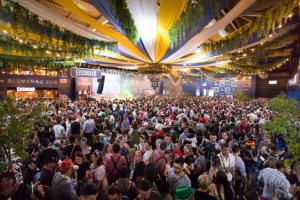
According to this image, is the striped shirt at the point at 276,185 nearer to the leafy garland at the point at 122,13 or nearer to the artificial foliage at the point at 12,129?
the artificial foliage at the point at 12,129

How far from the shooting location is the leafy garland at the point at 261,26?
5.06 metres

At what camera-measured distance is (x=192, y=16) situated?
4992 mm

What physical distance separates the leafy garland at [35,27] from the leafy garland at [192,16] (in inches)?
83.8

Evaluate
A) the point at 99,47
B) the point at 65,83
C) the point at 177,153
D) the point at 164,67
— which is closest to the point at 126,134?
the point at 99,47

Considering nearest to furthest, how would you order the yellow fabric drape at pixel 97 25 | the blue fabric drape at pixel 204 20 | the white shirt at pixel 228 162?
the white shirt at pixel 228 162
the blue fabric drape at pixel 204 20
the yellow fabric drape at pixel 97 25

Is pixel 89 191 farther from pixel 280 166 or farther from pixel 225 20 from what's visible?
pixel 225 20

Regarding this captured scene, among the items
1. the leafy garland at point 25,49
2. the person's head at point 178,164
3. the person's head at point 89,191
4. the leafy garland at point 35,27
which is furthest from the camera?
the leafy garland at point 25,49

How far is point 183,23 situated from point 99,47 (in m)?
2.77

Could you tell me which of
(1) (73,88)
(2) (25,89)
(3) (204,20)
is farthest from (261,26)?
(1) (73,88)

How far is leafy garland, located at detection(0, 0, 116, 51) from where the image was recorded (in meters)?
4.19

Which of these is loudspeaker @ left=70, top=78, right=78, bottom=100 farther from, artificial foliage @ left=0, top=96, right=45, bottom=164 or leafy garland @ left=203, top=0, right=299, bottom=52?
artificial foliage @ left=0, top=96, right=45, bottom=164

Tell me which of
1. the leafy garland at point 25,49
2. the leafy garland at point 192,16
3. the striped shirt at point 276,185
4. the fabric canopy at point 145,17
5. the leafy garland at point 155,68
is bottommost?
the striped shirt at point 276,185

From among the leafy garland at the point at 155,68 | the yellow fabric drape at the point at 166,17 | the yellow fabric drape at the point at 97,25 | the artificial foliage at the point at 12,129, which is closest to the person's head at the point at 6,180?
the artificial foliage at the point at 12,129

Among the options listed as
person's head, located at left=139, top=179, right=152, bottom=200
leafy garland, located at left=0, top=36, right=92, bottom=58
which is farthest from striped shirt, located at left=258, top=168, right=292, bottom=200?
leafy garland, located at left=0, top=36, right=92, bottom=58
